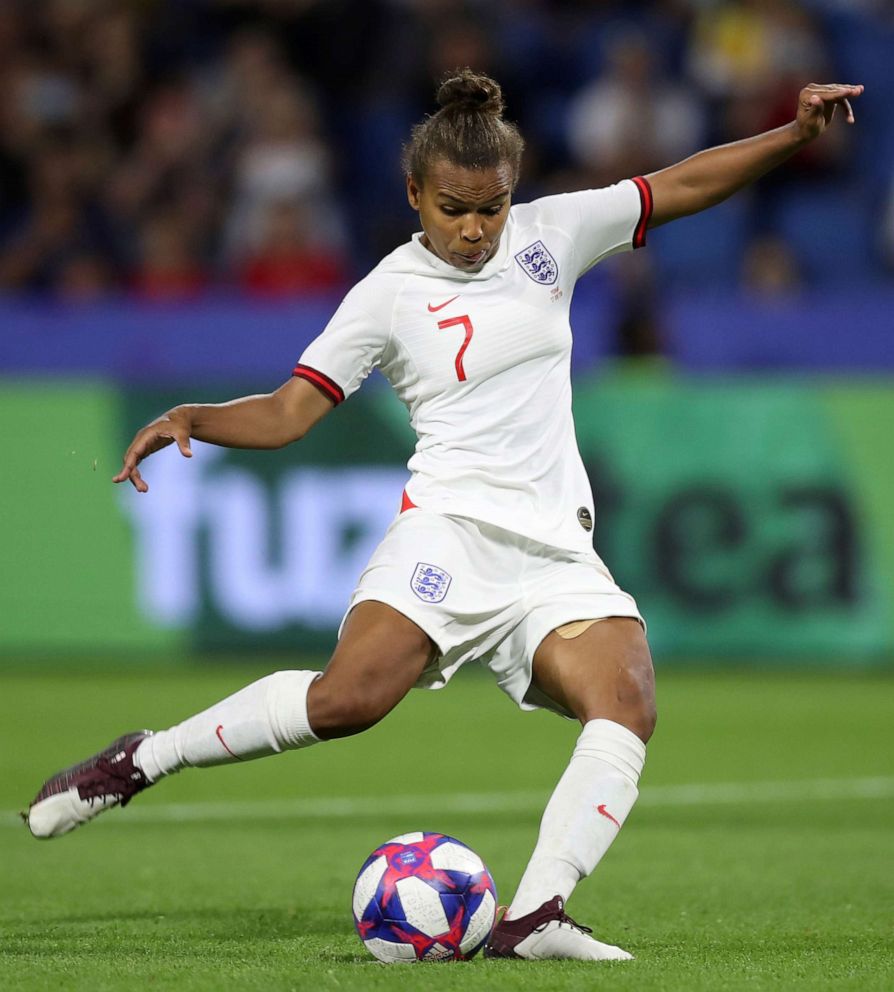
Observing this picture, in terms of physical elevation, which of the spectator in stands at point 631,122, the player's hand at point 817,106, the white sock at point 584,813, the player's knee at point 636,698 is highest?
the spectator in stands at point 631,122

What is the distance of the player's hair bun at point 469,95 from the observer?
17.3ft

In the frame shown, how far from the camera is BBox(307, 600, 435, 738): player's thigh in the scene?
5.05 m

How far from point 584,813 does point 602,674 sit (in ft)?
1.21

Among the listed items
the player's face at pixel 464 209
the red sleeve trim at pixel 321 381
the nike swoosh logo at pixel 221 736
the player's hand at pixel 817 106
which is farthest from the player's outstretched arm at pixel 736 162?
the nike swoosh logo at pixel 221 736

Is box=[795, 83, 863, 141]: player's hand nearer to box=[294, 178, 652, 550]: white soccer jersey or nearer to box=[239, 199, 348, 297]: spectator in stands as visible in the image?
box=[294, 178, 652, 550]: white soccer jersey

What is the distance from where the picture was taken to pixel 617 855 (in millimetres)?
7254

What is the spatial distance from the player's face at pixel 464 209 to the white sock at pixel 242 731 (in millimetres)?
1202

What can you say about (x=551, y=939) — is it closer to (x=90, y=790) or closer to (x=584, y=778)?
(x=584, y=778)

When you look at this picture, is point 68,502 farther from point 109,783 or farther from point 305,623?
point 109,783

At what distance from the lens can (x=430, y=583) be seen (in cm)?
518

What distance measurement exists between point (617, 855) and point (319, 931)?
200 centimetres

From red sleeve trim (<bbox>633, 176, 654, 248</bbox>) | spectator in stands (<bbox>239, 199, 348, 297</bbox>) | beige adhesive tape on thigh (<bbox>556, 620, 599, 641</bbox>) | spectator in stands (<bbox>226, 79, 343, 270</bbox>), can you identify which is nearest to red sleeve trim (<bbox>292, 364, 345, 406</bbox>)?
beige adhesive tape on thigh (<bbox>556, 620, 599, 641</bbox>)

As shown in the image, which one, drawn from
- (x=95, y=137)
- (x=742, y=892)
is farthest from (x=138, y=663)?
(x=742, y=892)

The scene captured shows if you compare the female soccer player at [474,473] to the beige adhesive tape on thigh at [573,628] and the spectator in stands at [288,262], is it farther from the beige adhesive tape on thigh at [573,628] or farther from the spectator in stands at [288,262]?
the spectator in stands at [288,262]
